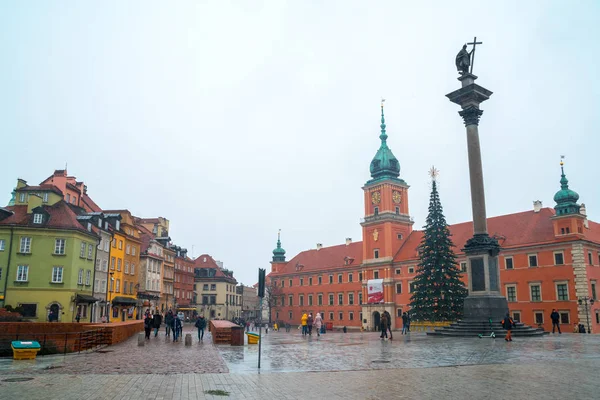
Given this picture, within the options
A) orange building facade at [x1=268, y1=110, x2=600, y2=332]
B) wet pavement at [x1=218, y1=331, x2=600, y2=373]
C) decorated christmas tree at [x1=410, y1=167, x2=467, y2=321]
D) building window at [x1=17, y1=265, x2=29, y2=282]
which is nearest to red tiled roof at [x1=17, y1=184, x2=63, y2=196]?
building window at [x1=17, y1=265, x2=29, y2=282]

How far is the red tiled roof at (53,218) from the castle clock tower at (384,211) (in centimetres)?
5116

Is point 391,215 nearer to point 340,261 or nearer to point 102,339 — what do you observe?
point 340,261

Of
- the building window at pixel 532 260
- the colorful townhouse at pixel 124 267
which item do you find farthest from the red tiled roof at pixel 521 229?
the colorful townhouse at pixel 124 267

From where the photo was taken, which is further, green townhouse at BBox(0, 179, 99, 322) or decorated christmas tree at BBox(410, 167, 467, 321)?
decorated christmas tree at BBox(410, 167, 467, 321)

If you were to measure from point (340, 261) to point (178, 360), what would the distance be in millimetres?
80658

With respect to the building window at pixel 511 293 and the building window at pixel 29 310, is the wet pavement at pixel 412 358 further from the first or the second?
the building window at pixel 511 293

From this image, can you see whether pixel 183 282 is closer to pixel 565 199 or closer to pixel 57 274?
pixel 57 274

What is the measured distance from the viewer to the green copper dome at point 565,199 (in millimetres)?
56656

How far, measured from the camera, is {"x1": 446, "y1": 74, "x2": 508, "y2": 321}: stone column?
27.6m

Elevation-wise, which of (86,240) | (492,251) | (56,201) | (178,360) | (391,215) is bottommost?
(178,360)

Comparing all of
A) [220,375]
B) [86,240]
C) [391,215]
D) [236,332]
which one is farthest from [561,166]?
[220,375]

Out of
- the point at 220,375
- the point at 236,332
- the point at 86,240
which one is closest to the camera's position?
the point at 220,375

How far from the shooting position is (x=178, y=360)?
17.8 meters

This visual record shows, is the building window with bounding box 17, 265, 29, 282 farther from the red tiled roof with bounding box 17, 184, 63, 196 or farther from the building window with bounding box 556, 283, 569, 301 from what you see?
the building window with bounding box 556, 283, 569, 301
